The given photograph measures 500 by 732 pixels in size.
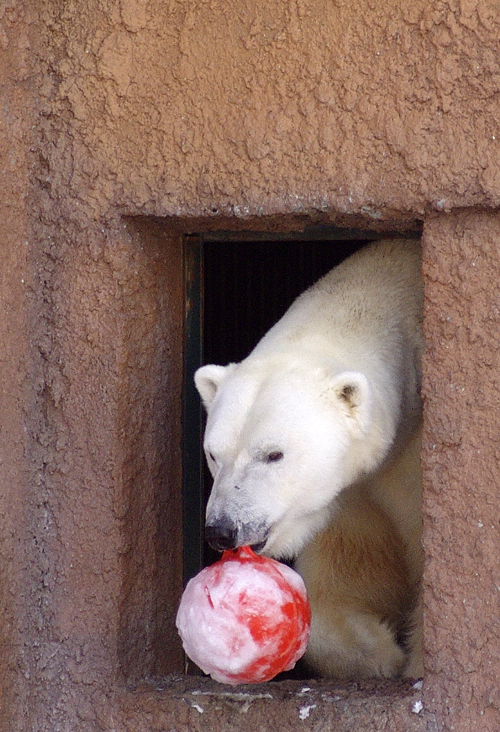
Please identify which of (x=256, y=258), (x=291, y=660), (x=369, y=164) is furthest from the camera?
(x=256, y=258)

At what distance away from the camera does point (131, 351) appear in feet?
8.91

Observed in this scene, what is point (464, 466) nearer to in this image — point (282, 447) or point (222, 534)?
point (282, 447)

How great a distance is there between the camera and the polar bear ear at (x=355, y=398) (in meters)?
2.39

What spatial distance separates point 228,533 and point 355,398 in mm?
454

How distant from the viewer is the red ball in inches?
84.5

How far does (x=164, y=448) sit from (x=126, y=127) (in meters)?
0.89

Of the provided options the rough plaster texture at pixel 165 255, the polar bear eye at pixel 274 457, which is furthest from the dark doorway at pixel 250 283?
the polar bear eye at pixel 274 457

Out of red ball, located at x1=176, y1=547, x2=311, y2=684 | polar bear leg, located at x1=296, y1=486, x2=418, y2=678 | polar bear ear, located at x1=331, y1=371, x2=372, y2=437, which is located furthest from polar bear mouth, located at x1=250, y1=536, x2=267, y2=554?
polar bear leg, located at x1=296, y1=486, x2=418, y2=678

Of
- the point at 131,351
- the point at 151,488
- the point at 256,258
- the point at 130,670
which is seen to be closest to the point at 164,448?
the point at 151,488

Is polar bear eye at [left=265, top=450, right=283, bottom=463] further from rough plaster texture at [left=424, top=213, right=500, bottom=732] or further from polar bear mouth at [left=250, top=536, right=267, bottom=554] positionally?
rough plaster texture at [left=424, top=213, right=500, bottom=732]

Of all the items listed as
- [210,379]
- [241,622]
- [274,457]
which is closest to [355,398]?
[274,457]

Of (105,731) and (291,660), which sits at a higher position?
(291,660)

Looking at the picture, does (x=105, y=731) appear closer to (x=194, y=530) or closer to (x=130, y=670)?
(x=130, y=670)

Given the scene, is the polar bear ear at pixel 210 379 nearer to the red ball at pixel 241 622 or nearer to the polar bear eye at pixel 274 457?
the polar bear eye at pixel 274 457
